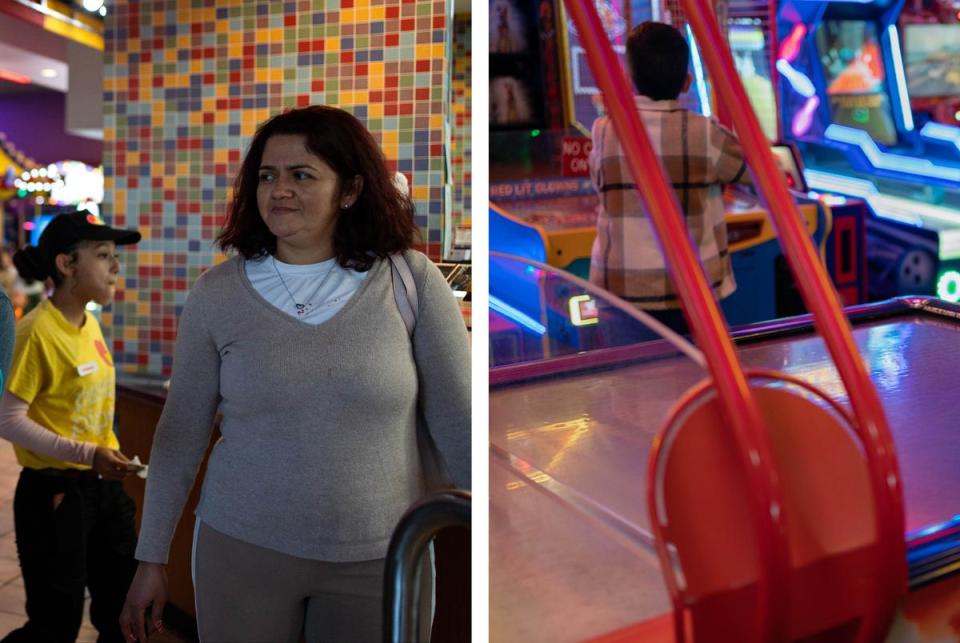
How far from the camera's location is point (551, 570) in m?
1.32

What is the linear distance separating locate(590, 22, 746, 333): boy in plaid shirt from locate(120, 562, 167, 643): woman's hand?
835 millimetres

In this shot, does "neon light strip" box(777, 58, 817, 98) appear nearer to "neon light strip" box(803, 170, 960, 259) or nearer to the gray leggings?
"neon light strip" box(803, 170, 960, 259)

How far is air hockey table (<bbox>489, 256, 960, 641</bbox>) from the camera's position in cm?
122

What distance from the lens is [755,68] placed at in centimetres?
127

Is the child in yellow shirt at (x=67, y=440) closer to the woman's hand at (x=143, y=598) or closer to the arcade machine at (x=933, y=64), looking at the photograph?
the woman's hand at (x=143, y=598)

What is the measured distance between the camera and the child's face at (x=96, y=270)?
1.87m

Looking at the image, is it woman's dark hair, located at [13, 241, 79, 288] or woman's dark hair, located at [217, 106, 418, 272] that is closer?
woman's dark hair, located at [217, 106, 418, 272]

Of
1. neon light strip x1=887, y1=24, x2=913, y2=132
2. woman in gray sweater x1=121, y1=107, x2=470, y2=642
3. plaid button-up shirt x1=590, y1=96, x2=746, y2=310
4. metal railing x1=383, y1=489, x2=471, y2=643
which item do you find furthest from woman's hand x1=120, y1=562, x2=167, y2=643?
neon light strip x1=887, y1=24, x2=913, y2=132

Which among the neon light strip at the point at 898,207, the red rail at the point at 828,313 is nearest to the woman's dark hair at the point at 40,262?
the red rail at the point at 828,313

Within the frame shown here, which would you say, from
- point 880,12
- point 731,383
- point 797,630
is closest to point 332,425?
point 731,383

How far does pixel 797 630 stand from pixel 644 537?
236 millimetres

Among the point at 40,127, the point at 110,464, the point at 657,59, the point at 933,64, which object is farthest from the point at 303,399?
the point at 40,127

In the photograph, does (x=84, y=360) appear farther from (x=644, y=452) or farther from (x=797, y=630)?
(x=797, y=630)

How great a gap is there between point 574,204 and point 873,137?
0.44 m
